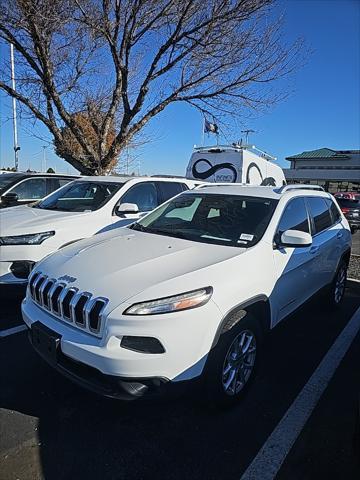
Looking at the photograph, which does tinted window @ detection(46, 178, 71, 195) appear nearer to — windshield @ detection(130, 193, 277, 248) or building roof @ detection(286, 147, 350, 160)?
windshield @ detection(130, 193, 277, 248)

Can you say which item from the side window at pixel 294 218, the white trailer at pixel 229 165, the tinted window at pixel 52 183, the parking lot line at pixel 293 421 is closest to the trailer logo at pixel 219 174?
the white trailer at pixel 229 165

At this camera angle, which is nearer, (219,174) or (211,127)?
(219,174)

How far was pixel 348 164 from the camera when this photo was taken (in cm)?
4469

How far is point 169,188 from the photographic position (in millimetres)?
6270

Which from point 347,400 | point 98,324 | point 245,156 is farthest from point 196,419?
point 245,156

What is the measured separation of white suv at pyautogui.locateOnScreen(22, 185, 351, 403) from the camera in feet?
7.39

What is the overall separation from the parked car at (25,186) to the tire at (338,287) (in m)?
5.82

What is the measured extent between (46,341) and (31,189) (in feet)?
18.8

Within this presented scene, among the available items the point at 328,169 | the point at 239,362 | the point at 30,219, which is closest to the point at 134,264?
the point at 239,362

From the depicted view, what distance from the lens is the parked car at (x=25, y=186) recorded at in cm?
689

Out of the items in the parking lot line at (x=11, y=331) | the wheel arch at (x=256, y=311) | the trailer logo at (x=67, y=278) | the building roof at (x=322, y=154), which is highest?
the building roof at (x=322, y=154)

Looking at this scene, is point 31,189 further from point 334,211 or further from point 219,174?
point 334,211

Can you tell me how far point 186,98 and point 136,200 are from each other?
7.66 m

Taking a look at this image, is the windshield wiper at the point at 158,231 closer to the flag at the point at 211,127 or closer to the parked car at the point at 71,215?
the parked car at the point at 71,215
